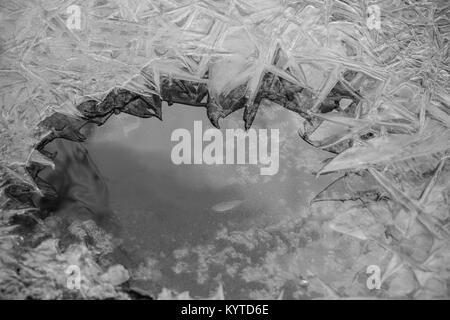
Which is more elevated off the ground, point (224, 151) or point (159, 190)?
point (224, 151)

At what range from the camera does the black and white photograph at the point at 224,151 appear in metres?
1.21

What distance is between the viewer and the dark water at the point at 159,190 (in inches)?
50.4

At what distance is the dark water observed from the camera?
4.20ft

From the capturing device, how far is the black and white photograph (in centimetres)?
121

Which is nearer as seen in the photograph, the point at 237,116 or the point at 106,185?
the point at 106,185

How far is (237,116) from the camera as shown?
4.81 ft

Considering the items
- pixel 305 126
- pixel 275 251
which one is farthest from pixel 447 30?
pixel 275 251

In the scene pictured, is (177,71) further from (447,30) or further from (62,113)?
(447,30)

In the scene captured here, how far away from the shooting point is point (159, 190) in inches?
52.3

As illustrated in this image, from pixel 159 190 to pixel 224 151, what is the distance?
0.24 metres

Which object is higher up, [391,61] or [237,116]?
[391,61]
